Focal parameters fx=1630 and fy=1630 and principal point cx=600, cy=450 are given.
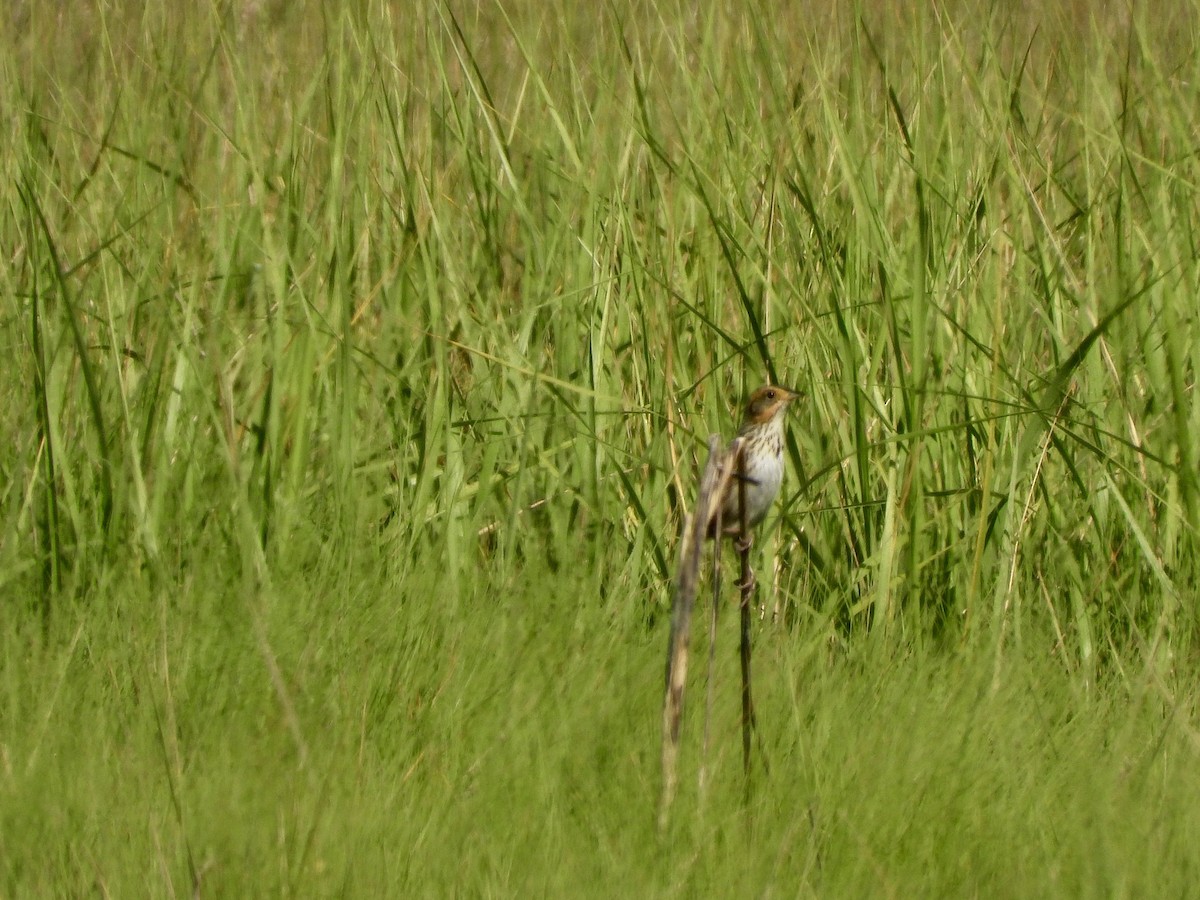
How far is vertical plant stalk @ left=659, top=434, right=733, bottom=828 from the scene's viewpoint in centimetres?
154

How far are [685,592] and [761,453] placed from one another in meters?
0.84

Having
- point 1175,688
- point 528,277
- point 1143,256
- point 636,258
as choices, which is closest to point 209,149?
point 528,277

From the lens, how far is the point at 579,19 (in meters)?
3.33

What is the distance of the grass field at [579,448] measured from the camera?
72.4 inches

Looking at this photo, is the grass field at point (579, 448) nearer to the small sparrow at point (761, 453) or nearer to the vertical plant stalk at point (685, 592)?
the small sparrow at point (761, 453)

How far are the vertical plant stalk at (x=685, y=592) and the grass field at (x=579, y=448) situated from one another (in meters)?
0.17

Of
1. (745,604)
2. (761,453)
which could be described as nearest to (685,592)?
(745,604)

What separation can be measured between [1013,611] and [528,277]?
1.02 metres

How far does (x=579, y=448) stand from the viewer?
2713 mm

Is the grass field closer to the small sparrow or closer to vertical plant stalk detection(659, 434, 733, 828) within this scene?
the small sparrow

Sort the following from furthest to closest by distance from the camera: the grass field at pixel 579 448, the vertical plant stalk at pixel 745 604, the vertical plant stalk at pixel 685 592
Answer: the grass field at pixel 579 448, the vertical plant stalk at pixel 745 604, the vertical plant stalk at pixel 685 592

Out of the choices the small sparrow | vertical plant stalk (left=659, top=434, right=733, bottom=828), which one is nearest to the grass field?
the small sparrow

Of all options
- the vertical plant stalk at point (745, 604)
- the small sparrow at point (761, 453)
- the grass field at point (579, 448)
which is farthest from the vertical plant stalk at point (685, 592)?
the small sparrow at point (761, 453)

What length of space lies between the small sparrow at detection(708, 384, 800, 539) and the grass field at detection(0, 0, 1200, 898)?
61 mm
